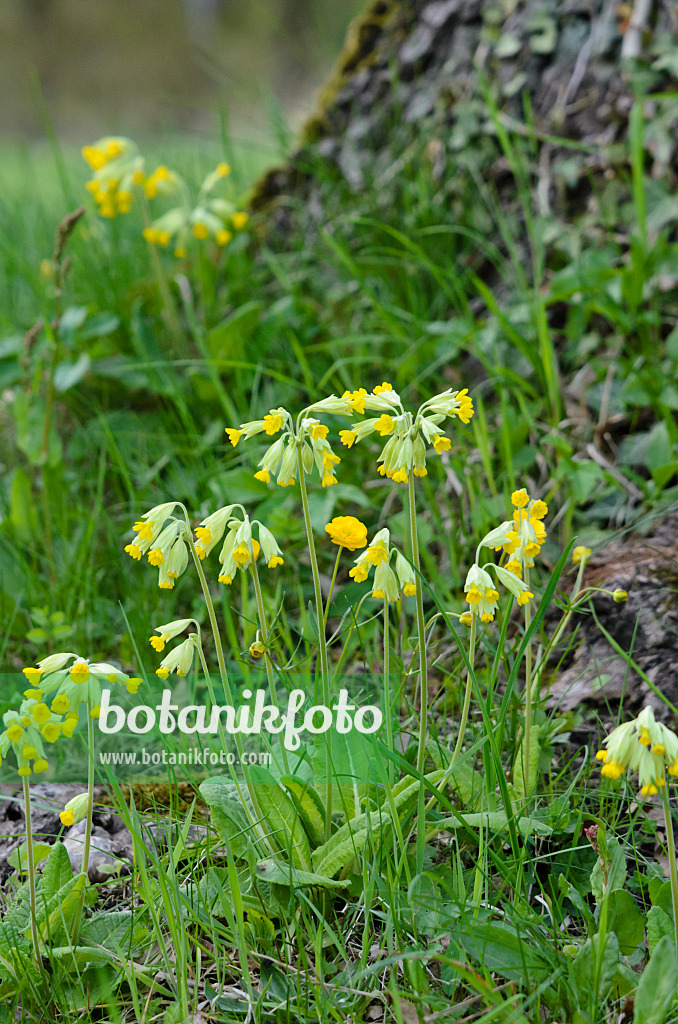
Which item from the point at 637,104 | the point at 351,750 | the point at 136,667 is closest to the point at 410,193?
the point at 637,104

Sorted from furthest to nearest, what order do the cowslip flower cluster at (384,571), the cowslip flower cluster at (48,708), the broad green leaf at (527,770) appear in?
1. the broad green leaf at (527,770)
2. the cowslip flower cluster at (384,571)
3. the cowslip flower cluster at (48,708)

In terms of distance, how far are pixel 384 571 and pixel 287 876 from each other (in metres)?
0.48

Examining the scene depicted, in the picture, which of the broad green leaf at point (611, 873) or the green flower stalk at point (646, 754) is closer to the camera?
the green flower stalk at point (646, 754)

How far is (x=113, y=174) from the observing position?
2.82m

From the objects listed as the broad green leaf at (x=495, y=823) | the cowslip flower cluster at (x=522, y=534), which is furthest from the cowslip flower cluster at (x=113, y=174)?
the broad green leaf at (x=495, y=823)

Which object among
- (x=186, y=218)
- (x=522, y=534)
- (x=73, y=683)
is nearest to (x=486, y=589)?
(x=522, y=534)

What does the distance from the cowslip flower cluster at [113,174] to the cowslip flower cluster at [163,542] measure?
202 centimetres

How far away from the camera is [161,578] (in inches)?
49.9

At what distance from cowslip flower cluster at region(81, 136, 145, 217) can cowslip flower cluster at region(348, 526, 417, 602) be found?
7.25 feet

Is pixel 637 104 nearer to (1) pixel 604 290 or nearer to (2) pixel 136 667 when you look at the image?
(1) pixel 604 290

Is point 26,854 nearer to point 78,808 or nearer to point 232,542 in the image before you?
point 78,808

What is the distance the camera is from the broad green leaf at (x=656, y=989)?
3.16 feet

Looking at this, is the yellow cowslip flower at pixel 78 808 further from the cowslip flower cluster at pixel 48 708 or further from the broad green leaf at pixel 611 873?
the broad green leaf at pixel 611 873

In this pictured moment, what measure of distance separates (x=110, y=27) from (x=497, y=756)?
1707 inches
